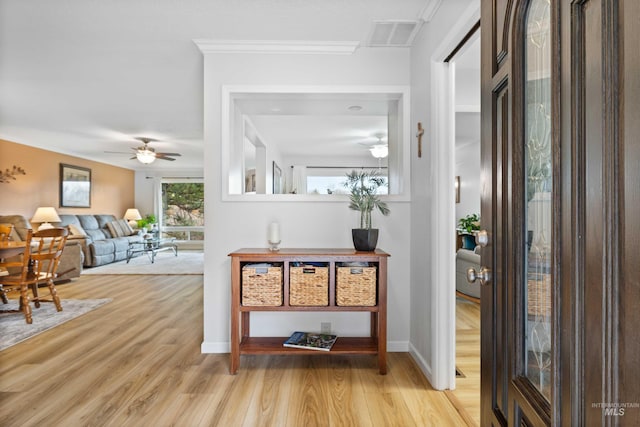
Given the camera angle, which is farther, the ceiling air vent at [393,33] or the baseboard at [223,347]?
the baseboard at [223,347]

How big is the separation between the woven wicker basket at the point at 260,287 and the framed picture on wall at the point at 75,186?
6.77 metres

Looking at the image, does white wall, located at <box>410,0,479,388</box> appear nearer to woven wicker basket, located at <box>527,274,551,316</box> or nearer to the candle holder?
the candle holder

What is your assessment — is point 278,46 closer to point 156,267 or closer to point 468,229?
point 468,229

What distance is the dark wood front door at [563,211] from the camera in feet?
1.74

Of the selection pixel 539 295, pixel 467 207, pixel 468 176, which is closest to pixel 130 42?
pixel 539 295

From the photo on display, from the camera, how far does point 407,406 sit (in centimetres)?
189

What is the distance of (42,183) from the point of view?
6508mm

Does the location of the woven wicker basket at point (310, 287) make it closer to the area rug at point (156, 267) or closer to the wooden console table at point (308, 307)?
the wooden console table at point (308, 307)

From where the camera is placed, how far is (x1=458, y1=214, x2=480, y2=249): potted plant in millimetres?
5680

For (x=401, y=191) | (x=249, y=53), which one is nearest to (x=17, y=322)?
(x=249, y=53)

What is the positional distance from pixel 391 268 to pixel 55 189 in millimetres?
7298

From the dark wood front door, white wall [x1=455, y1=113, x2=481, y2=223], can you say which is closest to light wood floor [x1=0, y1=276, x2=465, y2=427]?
the dark wood front door

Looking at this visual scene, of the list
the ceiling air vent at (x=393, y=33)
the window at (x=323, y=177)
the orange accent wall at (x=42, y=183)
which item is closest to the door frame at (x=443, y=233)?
the ceiling air vent at (x=393, y=33)

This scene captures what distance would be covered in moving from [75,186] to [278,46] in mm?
6975
